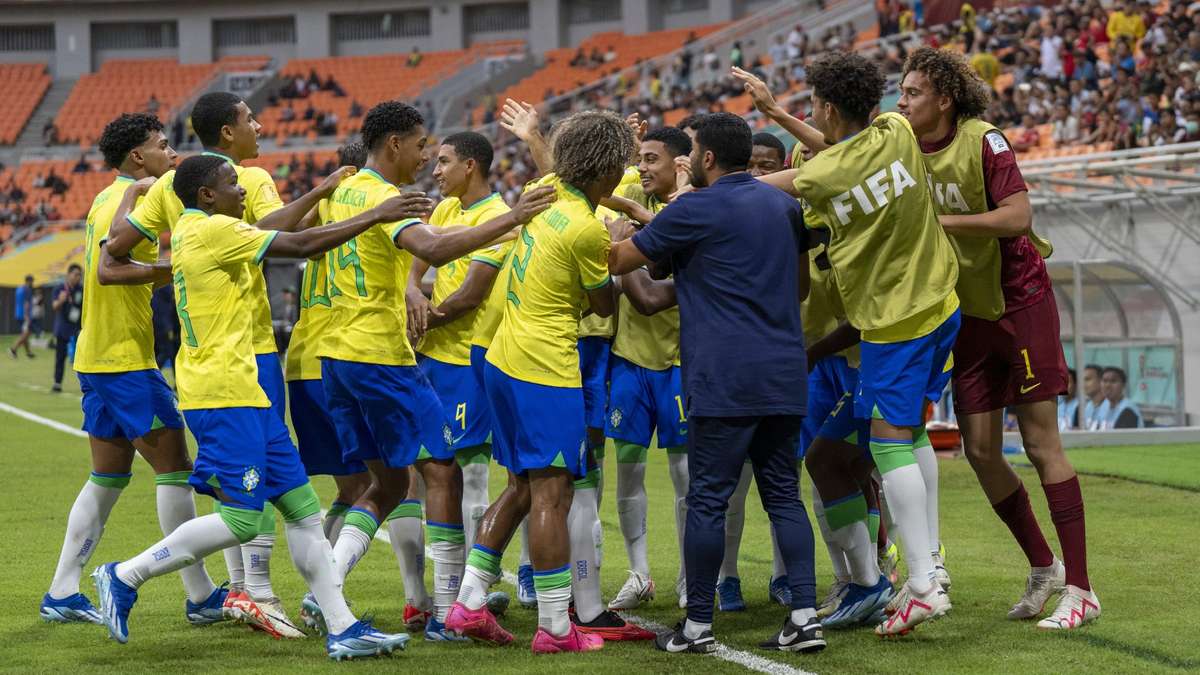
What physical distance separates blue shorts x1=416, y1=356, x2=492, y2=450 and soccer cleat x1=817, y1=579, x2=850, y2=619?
1.77 m

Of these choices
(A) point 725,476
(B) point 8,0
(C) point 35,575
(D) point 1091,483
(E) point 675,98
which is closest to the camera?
(A) point 725,476

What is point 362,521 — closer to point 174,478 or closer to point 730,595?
point 174,478

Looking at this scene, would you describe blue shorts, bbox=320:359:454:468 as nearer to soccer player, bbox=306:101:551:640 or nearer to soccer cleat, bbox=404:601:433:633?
soccer player, bbox=306:101:551:640

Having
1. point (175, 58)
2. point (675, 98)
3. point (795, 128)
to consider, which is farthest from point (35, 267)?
point (795, 128)

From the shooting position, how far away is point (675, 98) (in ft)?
127

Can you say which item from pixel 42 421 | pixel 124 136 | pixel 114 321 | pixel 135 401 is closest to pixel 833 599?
pixel 135 401

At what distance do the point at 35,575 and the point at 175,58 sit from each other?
51.3 m

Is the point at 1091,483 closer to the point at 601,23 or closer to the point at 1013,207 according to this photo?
the point at 1013,207

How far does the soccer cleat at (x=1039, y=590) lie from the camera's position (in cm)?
627

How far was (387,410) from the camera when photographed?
6.09m

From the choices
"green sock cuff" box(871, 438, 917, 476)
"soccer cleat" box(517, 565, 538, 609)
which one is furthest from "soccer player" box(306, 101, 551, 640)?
"green sock cuff" box(871, 438, 917, 476)

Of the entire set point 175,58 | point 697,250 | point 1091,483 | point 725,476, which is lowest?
point 1091,483

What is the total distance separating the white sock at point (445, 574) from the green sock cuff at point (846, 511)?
1709mm

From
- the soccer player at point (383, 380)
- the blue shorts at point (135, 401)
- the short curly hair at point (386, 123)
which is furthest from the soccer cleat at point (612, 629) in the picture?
the short curly hair at point (386, 123)
